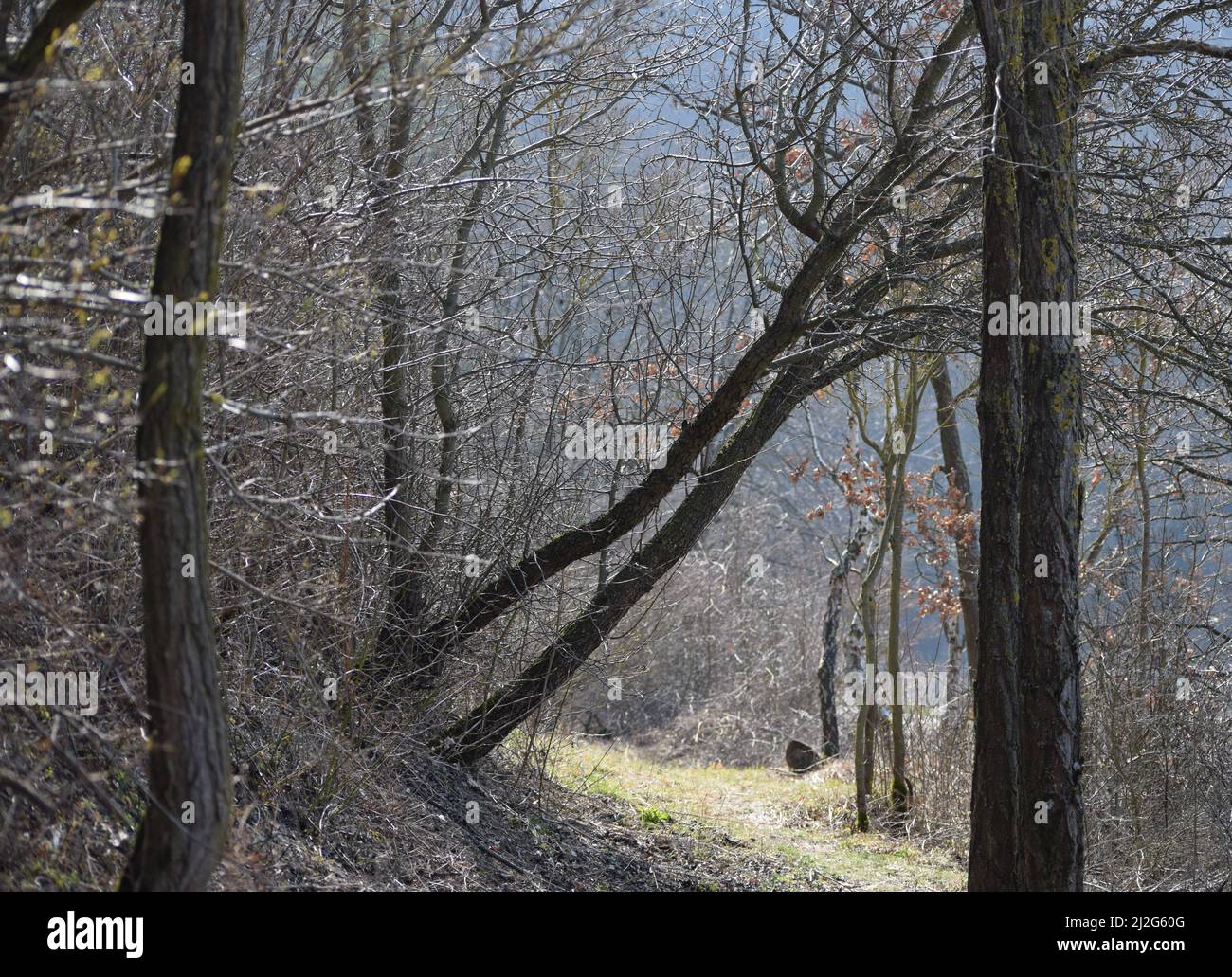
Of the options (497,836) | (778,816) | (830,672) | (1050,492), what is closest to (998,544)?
(1050,492)

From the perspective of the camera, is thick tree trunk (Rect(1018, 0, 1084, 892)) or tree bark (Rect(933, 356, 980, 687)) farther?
tree bark (Rect(933, 356, 980, 687))

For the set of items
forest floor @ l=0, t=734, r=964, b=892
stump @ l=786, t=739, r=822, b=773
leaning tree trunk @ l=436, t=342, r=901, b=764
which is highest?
leaning tree trunk @ l=436, t=342, r=901, b=764

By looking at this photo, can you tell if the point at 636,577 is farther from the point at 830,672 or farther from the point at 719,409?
the point at 830,672

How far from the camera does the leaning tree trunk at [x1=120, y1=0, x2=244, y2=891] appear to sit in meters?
3.52

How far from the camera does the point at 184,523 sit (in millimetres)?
3555

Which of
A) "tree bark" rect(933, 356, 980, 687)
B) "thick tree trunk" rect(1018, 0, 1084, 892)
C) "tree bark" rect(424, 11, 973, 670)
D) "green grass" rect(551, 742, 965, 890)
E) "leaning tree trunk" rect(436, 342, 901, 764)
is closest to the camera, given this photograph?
"thick tree trunk" rect(1018, 0, 1084, 892)

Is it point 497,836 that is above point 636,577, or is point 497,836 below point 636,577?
below

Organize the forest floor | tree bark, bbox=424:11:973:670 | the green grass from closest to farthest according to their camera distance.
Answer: the forest floor
tree bark, bbox=424:11:973:670
the green grass

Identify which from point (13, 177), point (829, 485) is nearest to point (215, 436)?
point (13, 177)

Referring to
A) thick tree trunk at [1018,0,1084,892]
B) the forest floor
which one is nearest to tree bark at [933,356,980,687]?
the forest floor

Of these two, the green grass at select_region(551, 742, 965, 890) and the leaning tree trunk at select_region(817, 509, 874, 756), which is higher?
the leaning tree trunk at select_region(817, 509, 874, 756)

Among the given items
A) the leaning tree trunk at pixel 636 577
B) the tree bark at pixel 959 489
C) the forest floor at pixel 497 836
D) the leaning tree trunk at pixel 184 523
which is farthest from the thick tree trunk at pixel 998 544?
the tree bark at pixel 959 489

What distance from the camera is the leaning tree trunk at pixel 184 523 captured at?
3.52 meters

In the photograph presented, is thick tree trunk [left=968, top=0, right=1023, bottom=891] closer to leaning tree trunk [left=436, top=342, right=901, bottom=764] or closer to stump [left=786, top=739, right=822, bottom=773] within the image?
leaning tree trunk [left=436, top=342, right=901, bottom=764]
